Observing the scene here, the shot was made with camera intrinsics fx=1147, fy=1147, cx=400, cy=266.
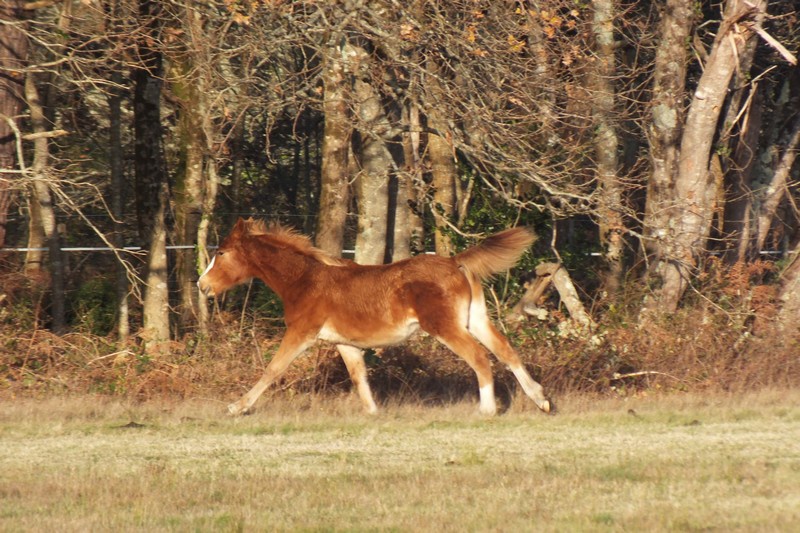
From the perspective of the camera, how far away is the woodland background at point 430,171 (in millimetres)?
13031

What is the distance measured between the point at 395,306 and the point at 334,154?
360 cm

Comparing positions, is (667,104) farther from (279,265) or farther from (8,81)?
(8,81)

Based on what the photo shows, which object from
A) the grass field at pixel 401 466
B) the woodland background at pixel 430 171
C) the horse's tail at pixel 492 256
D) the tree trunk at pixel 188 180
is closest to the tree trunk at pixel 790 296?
the woodland background at pixel 430 171

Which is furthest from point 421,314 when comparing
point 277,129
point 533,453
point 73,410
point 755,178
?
point 277,129

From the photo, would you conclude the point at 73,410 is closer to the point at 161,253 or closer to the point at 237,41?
the point at 161,253

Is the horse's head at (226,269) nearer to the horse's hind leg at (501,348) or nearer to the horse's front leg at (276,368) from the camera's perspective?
the horse's front leg at (276,368)

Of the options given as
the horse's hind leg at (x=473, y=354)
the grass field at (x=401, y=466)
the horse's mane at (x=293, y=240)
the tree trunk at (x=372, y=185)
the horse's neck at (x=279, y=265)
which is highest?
the tree trunk at (x=372, y=185)

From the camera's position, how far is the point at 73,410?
1198cm

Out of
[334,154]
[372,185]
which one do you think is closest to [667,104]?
[372,185]

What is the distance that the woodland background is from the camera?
42.8ft

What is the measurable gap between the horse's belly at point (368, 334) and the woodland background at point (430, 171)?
1.63 meters

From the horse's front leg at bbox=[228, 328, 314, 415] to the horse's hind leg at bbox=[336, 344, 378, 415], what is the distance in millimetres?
580

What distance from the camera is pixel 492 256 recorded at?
11836mm

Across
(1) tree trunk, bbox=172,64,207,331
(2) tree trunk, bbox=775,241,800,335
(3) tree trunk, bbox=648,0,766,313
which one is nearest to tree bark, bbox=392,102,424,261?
(1) tree trunk, bbox=172,64,207,331
